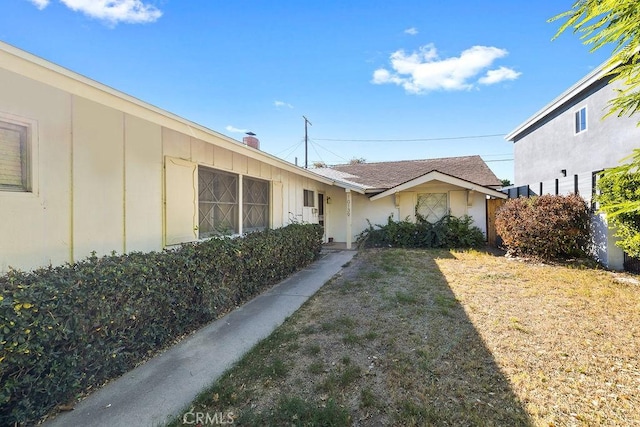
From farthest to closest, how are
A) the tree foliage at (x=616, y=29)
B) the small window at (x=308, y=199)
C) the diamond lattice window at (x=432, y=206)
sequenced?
the diamond lattice window at (x=432, y=206) < the small window at (x=308, y=199) < the tree foliage at (x=616, y=29)

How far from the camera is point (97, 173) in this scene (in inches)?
140

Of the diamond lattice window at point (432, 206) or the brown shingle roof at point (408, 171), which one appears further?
the brown shingle roof at point (408, 171)

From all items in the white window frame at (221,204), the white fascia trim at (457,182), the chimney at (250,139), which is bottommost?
the white window frame at (221,204)

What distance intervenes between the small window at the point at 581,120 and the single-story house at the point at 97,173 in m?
10.4

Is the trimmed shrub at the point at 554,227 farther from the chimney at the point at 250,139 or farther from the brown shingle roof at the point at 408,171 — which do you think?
the chimney at the point at 250,139

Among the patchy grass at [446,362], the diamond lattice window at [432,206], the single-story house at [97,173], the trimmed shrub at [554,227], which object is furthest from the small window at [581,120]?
the single-story house at [97,173]

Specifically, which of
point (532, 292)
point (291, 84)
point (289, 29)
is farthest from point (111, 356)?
point (291, 84)

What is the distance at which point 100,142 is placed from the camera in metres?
3.59

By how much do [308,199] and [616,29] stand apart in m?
9.66

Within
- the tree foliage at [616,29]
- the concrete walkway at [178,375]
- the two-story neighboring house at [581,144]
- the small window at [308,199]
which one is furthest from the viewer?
the small window at [308,199]

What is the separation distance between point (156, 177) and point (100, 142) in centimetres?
89

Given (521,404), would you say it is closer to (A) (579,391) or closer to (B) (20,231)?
(A) (579,391)

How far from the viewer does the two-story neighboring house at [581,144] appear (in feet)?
26.6

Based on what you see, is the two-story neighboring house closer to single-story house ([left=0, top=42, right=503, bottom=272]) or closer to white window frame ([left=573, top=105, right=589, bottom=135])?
white window frame ([left=573, top=105, right=589, bottom=135])
